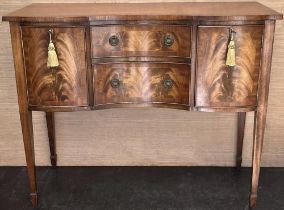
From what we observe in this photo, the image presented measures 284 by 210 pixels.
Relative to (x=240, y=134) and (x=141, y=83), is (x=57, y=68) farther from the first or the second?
(x=240, y=134)

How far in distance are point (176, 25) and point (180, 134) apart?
0.81m

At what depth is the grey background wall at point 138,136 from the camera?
213cm

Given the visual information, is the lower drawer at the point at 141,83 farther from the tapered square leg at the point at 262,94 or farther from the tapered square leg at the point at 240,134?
the tapered square leg at the point at 240,134

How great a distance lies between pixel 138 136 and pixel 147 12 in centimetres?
83

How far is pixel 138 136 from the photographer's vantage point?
2.18m

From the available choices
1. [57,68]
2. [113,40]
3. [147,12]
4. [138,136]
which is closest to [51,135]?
[138,136]

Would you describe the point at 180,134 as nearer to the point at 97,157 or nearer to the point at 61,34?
the point at 97,157

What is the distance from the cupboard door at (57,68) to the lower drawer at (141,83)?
76 millimetres

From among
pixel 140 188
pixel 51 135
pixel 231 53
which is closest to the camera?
pixel 231 53

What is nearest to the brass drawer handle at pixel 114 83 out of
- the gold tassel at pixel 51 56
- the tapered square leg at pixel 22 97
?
the gold tassel at pixel 51 56

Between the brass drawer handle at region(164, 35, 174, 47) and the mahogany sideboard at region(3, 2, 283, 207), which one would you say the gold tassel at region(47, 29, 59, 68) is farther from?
the brass drawer handle at region(164, 35, 174, 47)

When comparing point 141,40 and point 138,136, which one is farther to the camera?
point 138,136

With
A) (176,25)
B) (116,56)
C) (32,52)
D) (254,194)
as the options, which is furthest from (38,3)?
(254,194)

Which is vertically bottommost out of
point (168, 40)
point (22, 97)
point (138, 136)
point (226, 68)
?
point (138, 136)
